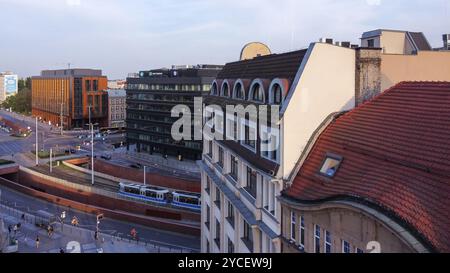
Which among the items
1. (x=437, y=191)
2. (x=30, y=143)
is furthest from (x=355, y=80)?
(x=30, y=143)

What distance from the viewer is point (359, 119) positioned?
61.7 feet

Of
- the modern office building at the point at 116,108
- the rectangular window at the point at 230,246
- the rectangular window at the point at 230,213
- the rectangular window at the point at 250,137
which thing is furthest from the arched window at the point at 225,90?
the modern office building at the point at 116,108

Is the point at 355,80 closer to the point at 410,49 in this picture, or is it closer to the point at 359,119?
the point at 359,119

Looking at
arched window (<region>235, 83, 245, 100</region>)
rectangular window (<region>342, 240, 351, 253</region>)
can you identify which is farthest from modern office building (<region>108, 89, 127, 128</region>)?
rectangular window (<region>342, 240, 351, 253</region>)

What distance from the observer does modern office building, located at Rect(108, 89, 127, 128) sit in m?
133

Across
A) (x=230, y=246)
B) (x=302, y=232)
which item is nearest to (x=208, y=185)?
(x=230, y=246)

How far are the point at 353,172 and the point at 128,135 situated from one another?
8403 centimetres

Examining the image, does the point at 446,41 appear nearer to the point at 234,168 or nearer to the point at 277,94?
the point at 277,94

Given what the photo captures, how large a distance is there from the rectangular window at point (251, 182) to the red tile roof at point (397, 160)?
409 cm

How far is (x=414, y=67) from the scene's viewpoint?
22.9 m

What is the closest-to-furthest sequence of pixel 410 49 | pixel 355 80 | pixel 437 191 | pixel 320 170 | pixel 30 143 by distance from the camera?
pixel 437 191 → pixel 320 170 → pixel 355 80 → pixel 410 49 → pixel 30 143

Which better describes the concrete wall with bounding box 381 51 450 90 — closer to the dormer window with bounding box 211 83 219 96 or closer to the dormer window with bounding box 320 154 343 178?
the dormer window with bounding box 320 154 343 178

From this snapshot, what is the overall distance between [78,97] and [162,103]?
2110 inches
